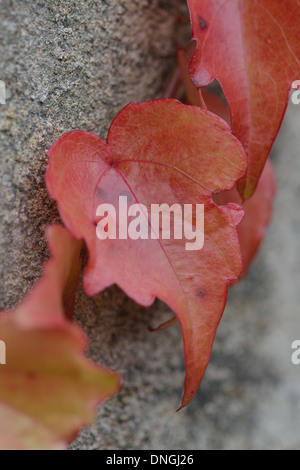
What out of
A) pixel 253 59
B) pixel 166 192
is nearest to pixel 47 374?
pixel 166 192

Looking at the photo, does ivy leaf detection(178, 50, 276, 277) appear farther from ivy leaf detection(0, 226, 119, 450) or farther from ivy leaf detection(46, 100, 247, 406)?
ivy leaf detection(0, 226, 119, 450)

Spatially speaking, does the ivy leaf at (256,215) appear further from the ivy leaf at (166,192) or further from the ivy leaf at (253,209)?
the ivy leaf at (166,192)

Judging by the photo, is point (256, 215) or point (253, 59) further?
point (256, 215)

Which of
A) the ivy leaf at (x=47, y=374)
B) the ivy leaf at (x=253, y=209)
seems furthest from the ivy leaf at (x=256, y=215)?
the ivy leaf at (x=47, y=374)

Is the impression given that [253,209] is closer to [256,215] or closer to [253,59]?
[256,215]

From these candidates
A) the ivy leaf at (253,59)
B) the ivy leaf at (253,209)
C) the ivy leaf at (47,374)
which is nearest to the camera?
the ivy leaf at (47,374)
